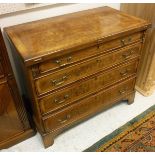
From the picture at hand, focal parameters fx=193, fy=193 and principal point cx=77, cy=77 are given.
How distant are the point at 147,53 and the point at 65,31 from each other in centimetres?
94

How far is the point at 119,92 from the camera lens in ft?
6.02

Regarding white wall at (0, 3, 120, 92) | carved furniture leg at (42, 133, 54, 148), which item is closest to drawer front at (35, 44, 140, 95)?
carved furniture leg at (42, 133, 54, 148)

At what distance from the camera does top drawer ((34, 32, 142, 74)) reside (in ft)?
4.08

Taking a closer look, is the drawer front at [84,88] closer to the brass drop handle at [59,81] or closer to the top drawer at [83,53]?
the brass drop handle at [59,81]

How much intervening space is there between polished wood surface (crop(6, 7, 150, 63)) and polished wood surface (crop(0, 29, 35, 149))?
0.60 feet

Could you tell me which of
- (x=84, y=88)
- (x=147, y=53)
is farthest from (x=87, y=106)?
(x=147, y=53)

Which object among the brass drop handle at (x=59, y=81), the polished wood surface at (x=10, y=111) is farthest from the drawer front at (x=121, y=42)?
the polished wood surface at (x=10, y=111)

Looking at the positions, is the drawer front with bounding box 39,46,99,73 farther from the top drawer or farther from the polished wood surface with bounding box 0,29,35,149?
the polished wood surface with bounding box 0,29,35,149

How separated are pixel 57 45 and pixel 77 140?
91 centimetres

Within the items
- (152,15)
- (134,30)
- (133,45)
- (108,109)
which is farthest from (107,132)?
(152,15)

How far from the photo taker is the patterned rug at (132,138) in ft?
5.41

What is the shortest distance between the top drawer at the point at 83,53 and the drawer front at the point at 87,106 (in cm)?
42

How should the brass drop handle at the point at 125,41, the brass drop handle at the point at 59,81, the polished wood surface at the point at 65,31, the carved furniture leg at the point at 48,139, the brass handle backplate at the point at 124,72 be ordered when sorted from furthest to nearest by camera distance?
the brass handle backplate at the point at 124,72, the carved furniture leg at the point at 48,139, the brass drop handle at the point at 125,41, the brass drop handle at the point at 59,81, the polished wood surface at the point at 65,31

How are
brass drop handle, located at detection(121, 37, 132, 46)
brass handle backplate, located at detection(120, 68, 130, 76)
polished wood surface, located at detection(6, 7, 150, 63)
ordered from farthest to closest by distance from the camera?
brass handle backplate, located at detection(120, 68, 130, 76) < brass drop handle, located at detection(121, 37, 132, 46) < polished wood surface, located at detection(6, 7, 150, 63)
